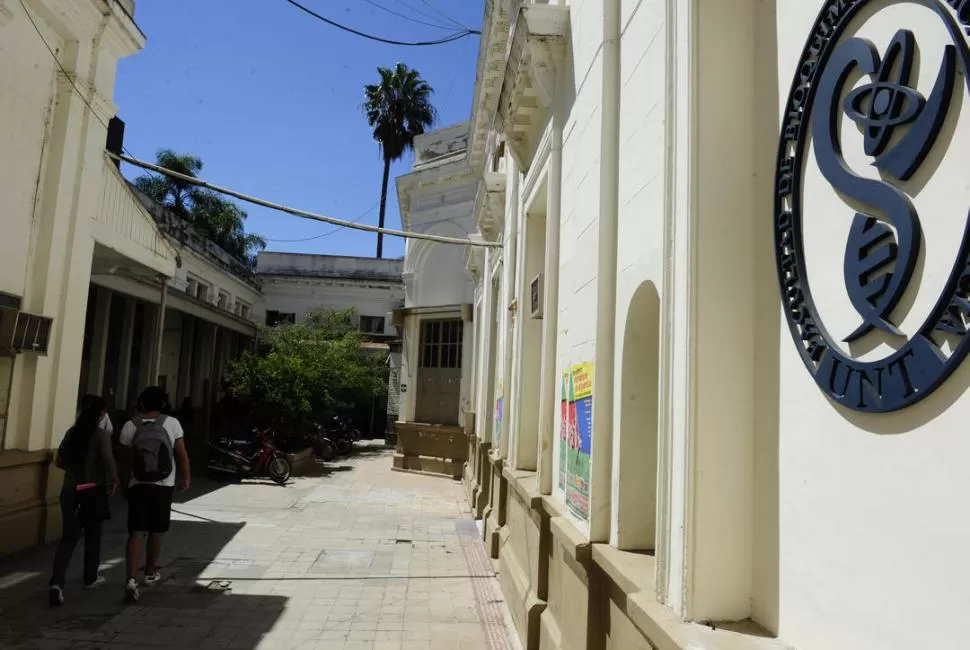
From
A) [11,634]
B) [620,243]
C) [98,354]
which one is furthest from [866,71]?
[98,354]

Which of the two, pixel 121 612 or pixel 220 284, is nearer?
pixel 121 612

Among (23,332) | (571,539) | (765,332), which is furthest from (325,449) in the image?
(765,332)

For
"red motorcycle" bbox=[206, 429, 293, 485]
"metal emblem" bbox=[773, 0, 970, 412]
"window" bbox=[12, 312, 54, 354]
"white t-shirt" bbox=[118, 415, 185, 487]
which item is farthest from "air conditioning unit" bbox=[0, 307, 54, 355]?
"metal emblem" bbox=[773, 0, 970, 412]

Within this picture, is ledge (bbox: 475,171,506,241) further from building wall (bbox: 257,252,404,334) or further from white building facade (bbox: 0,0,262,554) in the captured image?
building wall (bbox: 257,252,404,334)

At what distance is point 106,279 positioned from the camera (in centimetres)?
1074

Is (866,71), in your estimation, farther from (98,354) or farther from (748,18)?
(98,354)

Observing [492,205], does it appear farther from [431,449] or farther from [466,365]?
[431,449]

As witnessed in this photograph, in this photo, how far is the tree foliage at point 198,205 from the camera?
27.1m

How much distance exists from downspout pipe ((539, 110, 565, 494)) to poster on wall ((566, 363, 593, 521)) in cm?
66

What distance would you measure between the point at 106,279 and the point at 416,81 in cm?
2548

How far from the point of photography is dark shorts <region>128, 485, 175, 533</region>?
5.38 metres

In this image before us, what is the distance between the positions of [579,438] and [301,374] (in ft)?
41.2

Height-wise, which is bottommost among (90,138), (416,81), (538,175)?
(538,175)

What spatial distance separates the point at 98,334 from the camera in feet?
42.9
